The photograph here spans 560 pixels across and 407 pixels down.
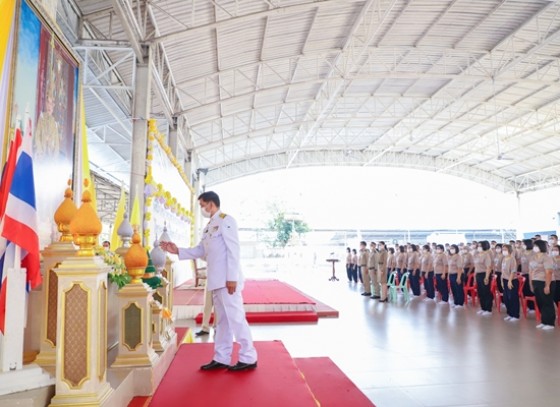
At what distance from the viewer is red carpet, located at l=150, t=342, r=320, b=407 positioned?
2180 mm

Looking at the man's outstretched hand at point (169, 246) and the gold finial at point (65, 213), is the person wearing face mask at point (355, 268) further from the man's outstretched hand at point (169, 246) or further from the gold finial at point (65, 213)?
the gold finial at point (65, 213)

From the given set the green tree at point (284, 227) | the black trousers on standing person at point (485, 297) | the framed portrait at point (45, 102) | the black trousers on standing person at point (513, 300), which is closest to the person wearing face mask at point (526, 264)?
the black trousers on standing person at point (513, 300)

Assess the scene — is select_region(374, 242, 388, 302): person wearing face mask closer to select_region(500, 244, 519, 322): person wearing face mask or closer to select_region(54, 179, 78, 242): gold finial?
select_region(500, 244, 519, 322): person wearing face mask

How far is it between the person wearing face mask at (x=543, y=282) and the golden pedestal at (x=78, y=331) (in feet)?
17.5

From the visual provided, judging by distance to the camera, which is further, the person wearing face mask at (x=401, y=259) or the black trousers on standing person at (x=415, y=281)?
the person wearing face mask at (x=401, y=259)

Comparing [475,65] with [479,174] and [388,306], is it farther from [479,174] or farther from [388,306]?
[479,174]

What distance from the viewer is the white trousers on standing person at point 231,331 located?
9.07 feet

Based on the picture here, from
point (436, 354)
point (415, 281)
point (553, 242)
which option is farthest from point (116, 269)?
point (415, 281)

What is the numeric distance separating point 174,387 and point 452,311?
559 cm

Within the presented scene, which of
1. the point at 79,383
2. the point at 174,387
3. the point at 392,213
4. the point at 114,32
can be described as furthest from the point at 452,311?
the point at 392,213

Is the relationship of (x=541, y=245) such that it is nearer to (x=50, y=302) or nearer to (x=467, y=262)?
(x=467, y=262)

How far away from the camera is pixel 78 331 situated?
167 cm

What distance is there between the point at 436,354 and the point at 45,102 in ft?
12.2

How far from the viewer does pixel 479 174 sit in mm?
21781
